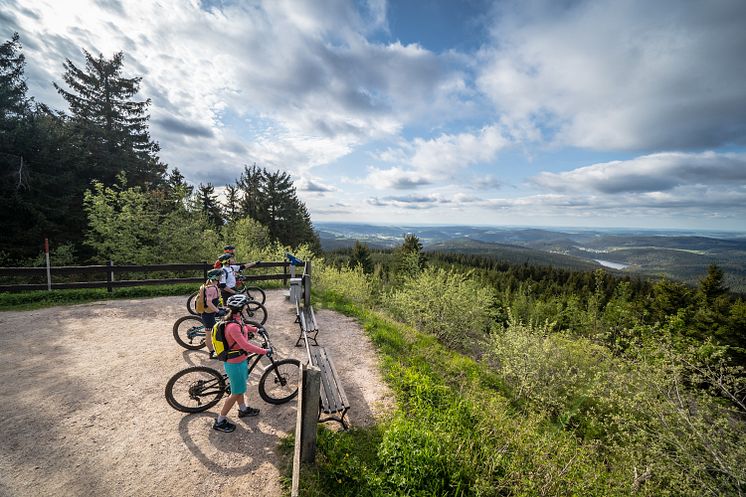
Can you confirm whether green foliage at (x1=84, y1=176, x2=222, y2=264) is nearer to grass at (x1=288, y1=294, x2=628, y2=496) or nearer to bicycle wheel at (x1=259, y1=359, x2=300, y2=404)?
bicycle wheel at (x1=259, y1=359, x2=300, y2=404)

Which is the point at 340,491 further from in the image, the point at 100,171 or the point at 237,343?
the point at 100,171

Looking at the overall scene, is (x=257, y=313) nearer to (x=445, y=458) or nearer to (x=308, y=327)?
(x=308, y=327)

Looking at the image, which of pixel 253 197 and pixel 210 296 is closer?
pixel 210 296

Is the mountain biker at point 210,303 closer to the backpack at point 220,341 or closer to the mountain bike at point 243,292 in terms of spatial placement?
the mountain bike at point 243,292

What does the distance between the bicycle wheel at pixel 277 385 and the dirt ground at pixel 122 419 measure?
196 mm

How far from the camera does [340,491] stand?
431 centimetres

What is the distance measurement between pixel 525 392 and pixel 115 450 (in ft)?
43.4

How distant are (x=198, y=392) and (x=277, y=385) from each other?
1.68 meters

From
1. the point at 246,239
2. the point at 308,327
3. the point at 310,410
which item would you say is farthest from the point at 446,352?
the point at 246,239

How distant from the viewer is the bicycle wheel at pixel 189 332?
25.7ft

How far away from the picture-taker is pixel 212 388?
5797mm

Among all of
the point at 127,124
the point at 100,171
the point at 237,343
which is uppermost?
the point at 127,124

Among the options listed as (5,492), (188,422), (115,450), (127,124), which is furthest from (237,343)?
(127,124)

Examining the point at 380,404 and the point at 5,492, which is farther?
the point at 380,404
